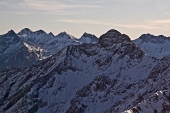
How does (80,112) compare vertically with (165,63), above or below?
below

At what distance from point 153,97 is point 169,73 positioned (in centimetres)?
5379

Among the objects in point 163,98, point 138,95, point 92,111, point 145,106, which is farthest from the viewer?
point 92,111

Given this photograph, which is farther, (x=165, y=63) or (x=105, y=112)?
(x=165, y=63)

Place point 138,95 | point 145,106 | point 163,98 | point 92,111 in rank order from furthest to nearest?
point 92,111 → point 138,95 → point 163,98 → point 145,106

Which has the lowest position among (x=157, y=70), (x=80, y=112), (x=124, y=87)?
(x=80, y=112)

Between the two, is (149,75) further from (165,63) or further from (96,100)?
(96,100)

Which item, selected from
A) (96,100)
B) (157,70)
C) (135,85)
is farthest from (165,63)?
(96,100)

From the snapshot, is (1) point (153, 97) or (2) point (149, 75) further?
(2) point (149, 75)

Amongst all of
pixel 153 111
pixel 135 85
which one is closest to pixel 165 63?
pixel 135 85

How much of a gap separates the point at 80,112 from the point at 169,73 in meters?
57.5

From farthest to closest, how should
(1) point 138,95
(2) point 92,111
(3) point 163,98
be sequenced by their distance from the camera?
(2) point 92,111, (1) point 138,95, (3) point 163,98

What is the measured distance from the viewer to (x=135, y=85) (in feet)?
641

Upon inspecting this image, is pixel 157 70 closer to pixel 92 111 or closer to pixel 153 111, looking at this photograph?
pixel 92 111

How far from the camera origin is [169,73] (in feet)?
586
